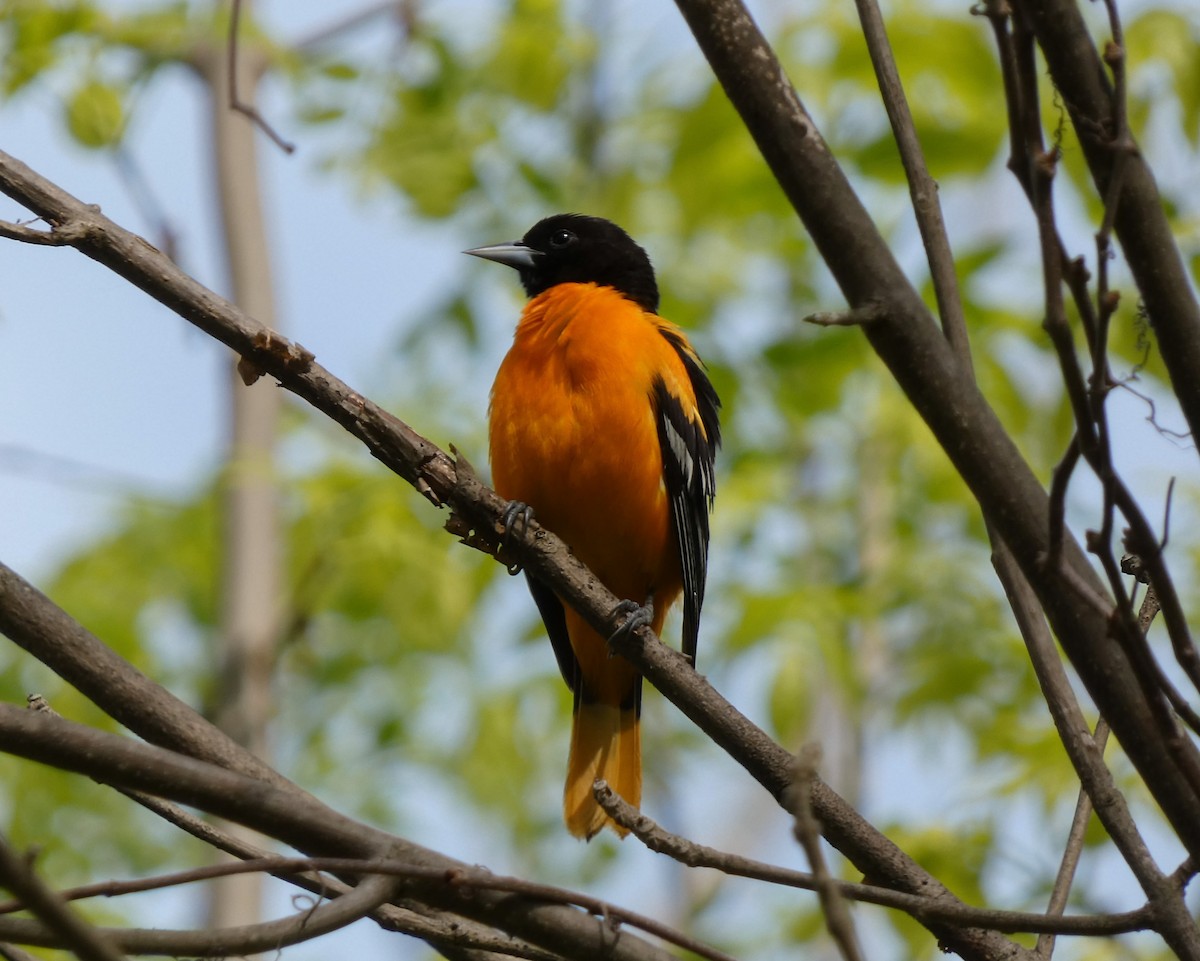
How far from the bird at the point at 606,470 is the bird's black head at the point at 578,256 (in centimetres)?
45

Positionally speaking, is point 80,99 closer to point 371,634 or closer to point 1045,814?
point 371,634

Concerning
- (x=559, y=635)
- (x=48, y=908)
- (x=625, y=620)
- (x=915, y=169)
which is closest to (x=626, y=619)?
(x=625, y=620)

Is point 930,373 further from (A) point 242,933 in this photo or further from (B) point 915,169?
(A) point 242,933

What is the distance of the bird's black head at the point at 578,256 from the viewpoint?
5969 millimetres

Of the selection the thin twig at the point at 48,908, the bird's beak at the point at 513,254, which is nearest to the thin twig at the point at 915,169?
the thin twig at the point at 48,908

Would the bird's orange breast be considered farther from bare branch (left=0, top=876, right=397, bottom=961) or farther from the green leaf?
bare branch (left=0, top=876, right=397, bottom=961)

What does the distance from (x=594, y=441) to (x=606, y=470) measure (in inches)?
4.2

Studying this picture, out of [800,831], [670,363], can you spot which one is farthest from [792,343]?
[800,831]

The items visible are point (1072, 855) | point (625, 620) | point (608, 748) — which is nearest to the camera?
point (1072, 855)

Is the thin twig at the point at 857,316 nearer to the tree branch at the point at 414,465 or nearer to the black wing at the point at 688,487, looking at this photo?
the tree branch at the point at 414,465

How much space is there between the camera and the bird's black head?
5.97m

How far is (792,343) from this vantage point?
6.71 meters

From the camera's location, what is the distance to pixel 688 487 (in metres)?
4.98

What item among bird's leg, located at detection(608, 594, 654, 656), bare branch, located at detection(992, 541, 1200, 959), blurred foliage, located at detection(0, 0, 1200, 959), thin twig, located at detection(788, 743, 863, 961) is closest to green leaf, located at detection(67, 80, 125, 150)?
blurred foliage, located at detection(0, 0, 1200, 959)
